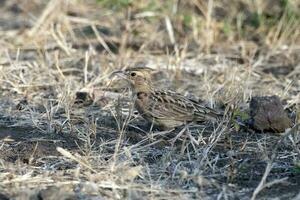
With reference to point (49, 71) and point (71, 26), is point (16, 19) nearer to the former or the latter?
point (71, 26)

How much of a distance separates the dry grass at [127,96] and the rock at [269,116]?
0.42ft

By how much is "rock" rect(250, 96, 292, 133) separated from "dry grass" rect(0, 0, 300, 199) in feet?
0.42

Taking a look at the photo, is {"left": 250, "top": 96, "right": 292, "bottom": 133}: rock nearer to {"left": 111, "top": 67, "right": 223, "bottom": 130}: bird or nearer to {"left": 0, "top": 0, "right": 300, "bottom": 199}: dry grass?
{"left": 0, "top": 0, "right": 300, "bottom": 199}: dry grass

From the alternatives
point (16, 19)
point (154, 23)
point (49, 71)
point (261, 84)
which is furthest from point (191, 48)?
point (16, 19)

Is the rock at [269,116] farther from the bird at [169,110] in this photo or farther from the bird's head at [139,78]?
the bird's head at [139,78]

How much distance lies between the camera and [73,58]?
10.7m

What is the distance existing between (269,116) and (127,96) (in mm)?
1885

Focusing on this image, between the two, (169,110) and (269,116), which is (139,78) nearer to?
(169,110)

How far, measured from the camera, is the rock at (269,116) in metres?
7.72

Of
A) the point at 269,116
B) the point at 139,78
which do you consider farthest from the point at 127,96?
the point at 269,116

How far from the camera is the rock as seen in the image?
7.72 m

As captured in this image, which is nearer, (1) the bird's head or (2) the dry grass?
(2) the dry grass

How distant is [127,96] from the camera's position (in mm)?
9016

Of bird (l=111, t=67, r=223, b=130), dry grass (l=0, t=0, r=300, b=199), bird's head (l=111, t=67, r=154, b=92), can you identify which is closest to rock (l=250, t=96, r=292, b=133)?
dry grass (l=0, t=0, r=300, b=199)
